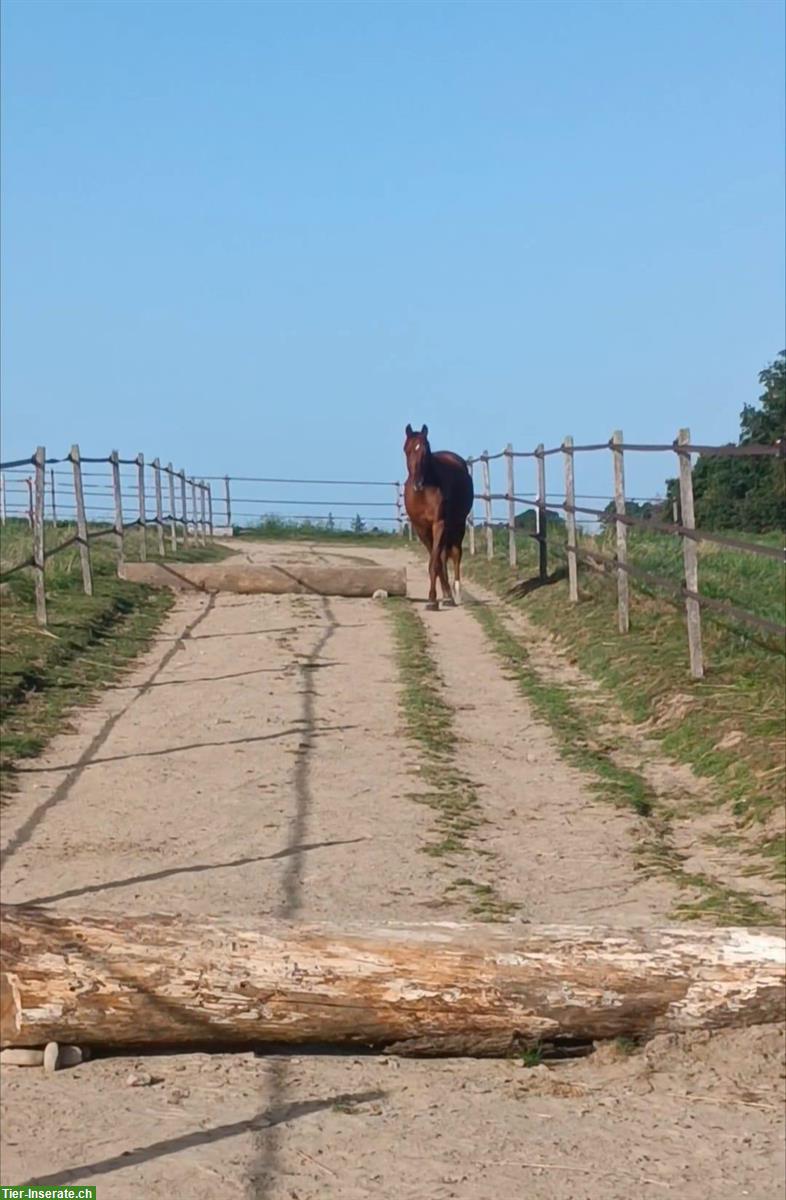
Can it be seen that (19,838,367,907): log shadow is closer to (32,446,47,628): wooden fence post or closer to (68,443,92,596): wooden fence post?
(32,446,47,628): wooden fence post

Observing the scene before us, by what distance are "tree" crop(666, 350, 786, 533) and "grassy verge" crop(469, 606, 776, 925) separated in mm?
12646

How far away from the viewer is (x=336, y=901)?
6.24 metres

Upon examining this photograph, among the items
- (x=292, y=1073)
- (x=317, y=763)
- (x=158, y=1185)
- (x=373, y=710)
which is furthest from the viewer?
(x=373, y=710)

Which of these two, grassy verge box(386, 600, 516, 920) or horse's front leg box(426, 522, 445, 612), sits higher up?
horse's front leg box(426, 522, 445, 612)

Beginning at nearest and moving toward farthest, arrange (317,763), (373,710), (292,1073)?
(292,1073), (317,763), (373,710)

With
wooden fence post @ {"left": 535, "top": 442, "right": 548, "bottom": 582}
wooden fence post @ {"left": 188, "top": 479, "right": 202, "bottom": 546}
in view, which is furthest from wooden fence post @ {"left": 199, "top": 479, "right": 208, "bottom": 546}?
wooden fence post @ {"left": 535, "top": 442, "right": 548, "bottom": 582}

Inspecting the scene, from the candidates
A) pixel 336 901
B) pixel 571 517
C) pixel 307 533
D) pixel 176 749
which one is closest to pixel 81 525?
pixel 571 517

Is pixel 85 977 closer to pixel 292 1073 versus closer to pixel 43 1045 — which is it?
pixel 43 1045

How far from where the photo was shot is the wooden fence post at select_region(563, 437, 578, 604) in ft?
50.6

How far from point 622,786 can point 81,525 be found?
9458 millimetres

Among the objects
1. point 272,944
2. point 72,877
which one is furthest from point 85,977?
point 72,877

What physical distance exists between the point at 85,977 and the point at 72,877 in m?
1.86

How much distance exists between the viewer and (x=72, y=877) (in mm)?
6680

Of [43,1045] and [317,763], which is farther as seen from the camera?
[317,763]
